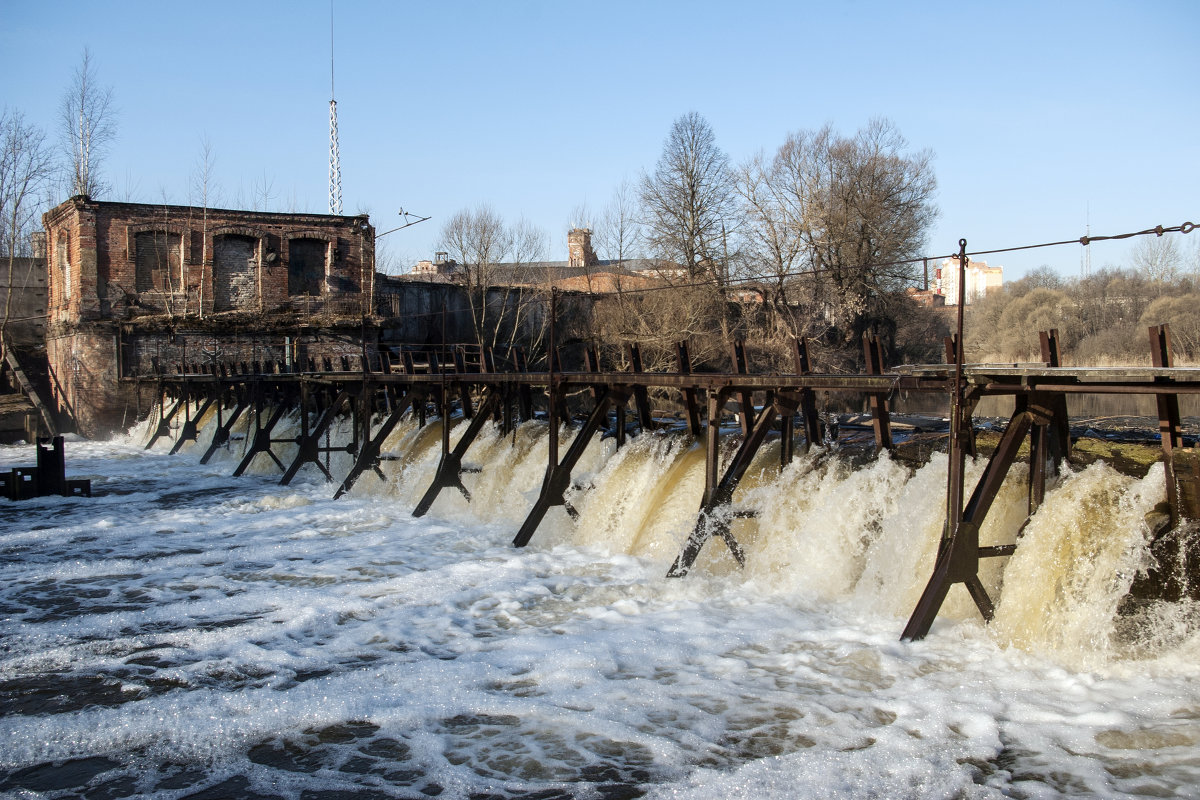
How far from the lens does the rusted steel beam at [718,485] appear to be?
27.3ft

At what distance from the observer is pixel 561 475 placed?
10.4 m

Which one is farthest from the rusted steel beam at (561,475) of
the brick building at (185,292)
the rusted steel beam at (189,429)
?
the brick building at (185,292)

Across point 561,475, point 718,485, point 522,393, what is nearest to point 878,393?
point 718,485

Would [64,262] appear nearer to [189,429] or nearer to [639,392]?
[189,429]

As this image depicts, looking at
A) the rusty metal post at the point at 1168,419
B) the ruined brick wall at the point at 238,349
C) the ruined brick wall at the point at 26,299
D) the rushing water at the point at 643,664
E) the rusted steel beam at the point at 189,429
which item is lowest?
the rushing water at the point at 643,664

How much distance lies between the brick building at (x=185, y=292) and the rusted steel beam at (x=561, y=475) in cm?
1886

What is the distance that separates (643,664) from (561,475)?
168 inches

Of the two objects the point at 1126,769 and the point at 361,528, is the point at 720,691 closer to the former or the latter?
the point at 1126,769

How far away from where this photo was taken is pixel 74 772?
4.92m

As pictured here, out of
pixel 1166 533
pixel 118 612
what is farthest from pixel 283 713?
pixel 1166 533

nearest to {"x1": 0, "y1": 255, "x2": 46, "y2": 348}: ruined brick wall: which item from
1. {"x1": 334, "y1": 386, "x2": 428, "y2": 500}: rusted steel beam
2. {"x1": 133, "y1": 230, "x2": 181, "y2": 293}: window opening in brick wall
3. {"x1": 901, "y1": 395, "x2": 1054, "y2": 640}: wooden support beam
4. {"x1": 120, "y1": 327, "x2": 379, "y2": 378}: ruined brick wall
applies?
{"x1": 133, "y1": 230, "x2": 181, "y2": 293}: window opening in brick wall

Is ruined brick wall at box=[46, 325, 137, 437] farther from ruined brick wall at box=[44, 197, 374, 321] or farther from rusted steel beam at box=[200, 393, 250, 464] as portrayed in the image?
rusted steel beam at box=[200, 393, 250, 464]

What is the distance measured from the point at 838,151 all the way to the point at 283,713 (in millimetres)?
34871

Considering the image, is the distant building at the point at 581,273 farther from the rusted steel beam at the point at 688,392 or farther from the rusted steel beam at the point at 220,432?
the rusted steel beam at the point at 688,392
